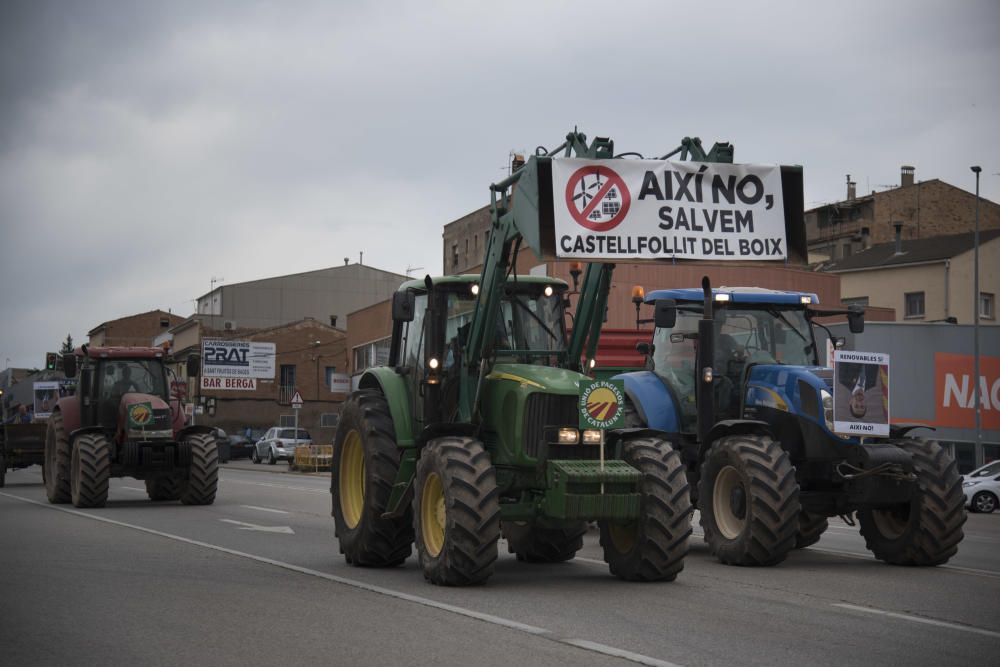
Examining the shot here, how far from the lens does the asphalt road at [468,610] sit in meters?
7.90

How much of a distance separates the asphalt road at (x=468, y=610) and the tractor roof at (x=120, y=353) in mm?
9085

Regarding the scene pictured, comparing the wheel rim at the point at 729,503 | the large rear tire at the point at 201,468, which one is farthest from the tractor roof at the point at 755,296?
the large rear tire at the point at 201,468

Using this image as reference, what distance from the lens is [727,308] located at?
15.0 m

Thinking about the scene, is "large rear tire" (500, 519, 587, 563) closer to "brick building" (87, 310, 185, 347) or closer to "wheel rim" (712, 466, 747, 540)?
"wheel rim" (712, 466, 747, 540)

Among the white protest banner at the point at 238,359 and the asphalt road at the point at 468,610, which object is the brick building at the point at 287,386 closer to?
the white protest banner at the point at 238,359

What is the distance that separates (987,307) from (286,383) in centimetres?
4090

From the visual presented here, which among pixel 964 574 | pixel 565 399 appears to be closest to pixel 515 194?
pixel 565 399

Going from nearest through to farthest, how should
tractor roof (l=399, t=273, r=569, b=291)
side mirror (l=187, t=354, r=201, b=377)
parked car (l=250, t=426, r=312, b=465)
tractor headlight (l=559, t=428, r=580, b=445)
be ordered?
tractor headlight (l=559, t=428, r=580, b=445), tractor roof (l=399, t=273, r=569, b=291), side mirror (l=187, t=354, r=201, b=377), parked car (l=250, t=426, r=312, b=465)

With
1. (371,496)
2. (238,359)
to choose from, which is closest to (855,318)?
(371,496)

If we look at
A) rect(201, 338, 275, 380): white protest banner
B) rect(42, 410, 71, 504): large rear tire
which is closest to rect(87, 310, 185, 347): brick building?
rect(201, 338, 275, 380): white protest banner

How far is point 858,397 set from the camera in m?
13.2

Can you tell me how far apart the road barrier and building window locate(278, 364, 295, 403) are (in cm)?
3059

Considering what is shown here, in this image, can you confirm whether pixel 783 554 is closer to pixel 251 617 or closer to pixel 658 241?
pixel 658 241

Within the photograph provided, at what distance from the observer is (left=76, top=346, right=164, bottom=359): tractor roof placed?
2422 cm
